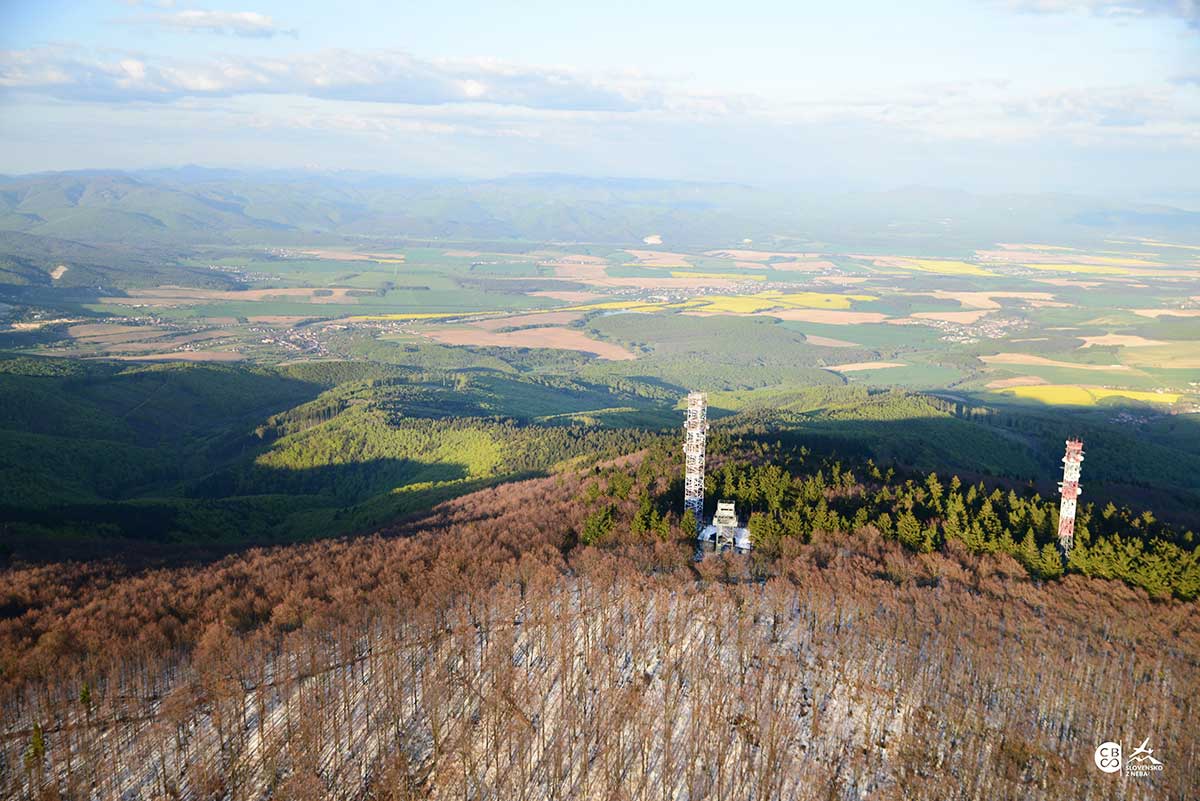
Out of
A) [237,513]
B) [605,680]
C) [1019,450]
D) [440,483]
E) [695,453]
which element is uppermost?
[695,453]

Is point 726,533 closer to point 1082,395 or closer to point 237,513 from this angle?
point 237,513

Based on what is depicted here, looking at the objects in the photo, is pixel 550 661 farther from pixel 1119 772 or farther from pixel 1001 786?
pixel 1119 772

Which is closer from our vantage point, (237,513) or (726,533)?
(726,533)

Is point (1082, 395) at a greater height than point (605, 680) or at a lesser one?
lesser

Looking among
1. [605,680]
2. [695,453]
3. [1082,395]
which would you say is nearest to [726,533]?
[695,453]

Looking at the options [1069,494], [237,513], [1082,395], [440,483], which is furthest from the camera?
[1082,395]

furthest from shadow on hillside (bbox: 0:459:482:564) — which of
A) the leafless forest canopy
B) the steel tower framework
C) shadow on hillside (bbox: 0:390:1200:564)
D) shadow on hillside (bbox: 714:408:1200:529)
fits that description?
shadow on hillside (bbox: 714:408:1200:529)

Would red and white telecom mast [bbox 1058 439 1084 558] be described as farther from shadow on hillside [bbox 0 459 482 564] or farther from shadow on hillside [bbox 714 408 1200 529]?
shadow on hillside [bbox 0 459 482 564]

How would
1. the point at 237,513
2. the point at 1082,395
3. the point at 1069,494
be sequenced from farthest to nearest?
the point at 1082,395 → the point at 237,513 → the point at 1069,494
